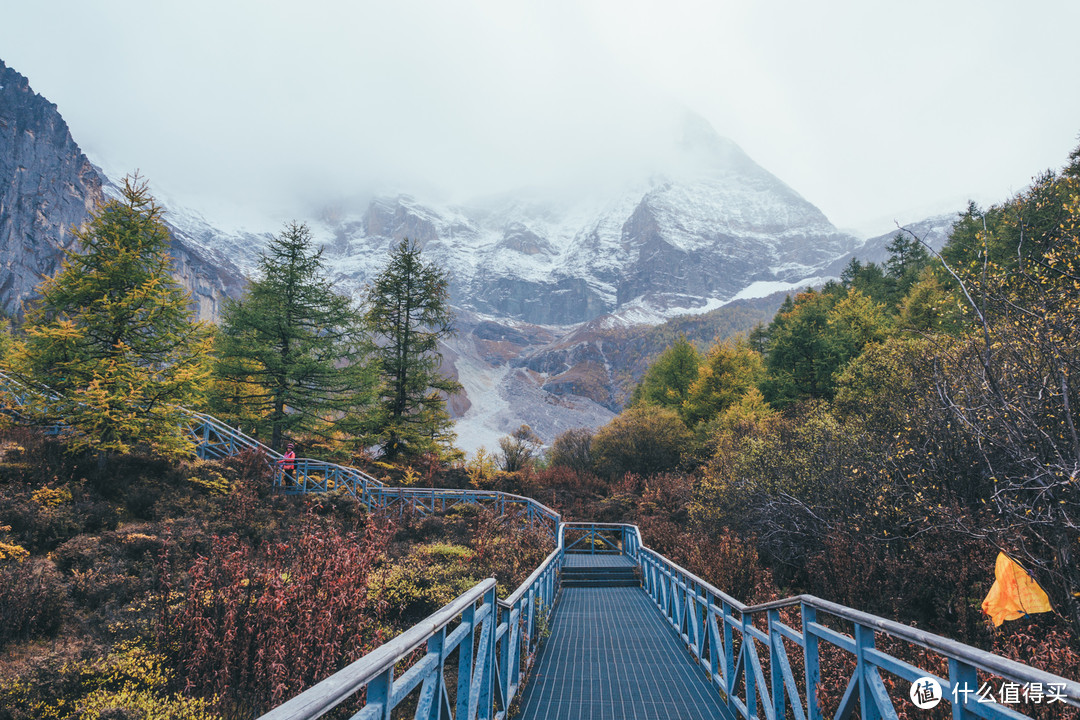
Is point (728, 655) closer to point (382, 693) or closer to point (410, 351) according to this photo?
point (382, 693)

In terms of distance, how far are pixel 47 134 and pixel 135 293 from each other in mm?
124960

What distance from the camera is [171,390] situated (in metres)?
10.7

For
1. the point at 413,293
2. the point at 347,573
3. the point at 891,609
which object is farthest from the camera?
the point at 413,293

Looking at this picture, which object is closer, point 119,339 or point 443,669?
point 443,669

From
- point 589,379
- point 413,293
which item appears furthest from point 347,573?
point 589,379

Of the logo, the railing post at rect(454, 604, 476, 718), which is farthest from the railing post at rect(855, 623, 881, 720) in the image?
the railing post at rect(454, 604, 476, 718)

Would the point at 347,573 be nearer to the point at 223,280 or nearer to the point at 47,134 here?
the point at 47,134

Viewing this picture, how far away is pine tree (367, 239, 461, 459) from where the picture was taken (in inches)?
789

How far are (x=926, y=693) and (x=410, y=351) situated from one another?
19.7 meters

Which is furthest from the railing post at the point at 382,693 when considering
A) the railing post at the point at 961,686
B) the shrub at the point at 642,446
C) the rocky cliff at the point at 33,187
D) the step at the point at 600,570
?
the rocky cliff at the point at 33,187

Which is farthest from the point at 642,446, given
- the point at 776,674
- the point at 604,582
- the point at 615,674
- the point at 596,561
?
the point at 776,674

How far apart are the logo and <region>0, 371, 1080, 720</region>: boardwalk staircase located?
20 mm

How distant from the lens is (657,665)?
5.84 m

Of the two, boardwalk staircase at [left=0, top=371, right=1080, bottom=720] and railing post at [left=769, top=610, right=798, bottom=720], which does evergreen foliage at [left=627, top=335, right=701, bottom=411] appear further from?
railing post at [left=769, top=610, right=798, bottom=720]
